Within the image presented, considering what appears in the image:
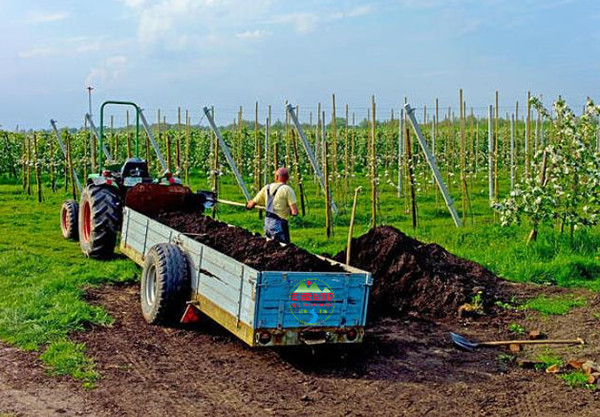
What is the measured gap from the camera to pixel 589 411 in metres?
5.81

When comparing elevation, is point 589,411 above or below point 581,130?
below

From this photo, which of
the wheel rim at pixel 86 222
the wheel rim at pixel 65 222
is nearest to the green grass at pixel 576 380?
the wheel rim at pixel 86 222

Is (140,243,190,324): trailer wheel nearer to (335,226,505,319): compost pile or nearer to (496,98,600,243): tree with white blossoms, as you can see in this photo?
(335,226,505,319): compost pile

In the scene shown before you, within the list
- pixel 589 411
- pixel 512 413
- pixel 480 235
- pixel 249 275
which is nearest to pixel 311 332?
pixel 249 275

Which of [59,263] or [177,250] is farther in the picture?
[59,263]

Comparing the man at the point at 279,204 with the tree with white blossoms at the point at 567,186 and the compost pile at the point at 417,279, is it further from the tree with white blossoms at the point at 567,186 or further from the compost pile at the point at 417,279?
the tree with white blossoms at the point at 567,186

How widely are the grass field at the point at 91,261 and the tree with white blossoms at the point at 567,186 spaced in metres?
0.57

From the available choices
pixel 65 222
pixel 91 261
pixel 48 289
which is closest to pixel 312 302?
pixel 48 289

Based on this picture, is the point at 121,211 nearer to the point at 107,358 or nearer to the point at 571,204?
the point at 107,358

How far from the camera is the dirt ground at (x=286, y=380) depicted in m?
5.73

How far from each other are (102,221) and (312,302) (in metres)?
5.58

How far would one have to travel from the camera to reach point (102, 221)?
11.2 m

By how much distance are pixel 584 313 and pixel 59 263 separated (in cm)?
729

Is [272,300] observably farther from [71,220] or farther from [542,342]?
[71,220]
